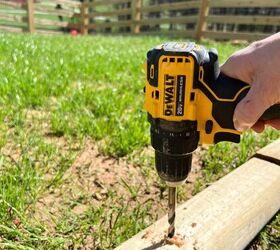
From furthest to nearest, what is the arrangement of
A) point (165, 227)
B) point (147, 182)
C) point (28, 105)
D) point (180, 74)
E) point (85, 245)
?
1. point (28, 105)
2. point (147, 182)
3. point (85, 245)
4. point (165, 227)
5. point (180, 74)

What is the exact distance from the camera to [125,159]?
297 centimetres

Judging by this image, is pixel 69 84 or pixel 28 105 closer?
pixel 28 105

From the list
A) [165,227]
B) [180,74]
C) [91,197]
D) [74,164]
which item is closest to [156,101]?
[180,74]

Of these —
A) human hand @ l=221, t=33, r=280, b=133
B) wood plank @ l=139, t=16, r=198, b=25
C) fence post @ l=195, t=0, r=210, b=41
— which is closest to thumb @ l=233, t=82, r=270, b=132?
human hand @ l=221, t=33, r=280, b=133

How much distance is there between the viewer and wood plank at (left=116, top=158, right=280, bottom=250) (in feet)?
6.03

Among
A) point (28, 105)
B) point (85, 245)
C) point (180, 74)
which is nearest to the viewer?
point (180, 74)

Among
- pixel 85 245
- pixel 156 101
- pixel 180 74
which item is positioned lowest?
pixel 85 245

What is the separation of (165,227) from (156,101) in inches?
28.0

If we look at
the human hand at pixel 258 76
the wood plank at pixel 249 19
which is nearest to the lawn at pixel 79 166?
the human hand at pixel 258 76

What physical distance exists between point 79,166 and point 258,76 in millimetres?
1636

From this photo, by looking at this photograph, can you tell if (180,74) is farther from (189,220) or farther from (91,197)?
(91,197)

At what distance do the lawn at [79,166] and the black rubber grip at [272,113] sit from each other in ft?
2.96

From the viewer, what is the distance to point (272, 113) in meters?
1.69

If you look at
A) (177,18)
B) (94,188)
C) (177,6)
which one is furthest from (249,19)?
(94,188)
